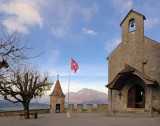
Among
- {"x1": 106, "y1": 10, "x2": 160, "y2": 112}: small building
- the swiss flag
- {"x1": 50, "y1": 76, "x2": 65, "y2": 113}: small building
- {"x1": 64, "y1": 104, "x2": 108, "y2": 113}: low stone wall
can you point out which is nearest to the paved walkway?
{"x1": 106, "y1": 10, "x2": 160, "y2": 112}: small building

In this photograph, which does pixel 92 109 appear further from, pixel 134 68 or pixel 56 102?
pixel 134 68

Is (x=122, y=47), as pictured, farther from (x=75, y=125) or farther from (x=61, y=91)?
(x=61, y=91)

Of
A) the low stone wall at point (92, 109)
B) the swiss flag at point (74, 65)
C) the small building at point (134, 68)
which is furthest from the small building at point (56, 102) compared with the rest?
the small building at point (134, 68)

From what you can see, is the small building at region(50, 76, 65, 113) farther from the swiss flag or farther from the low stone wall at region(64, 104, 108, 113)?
the swiss flag

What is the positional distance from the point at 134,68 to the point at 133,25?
6.39 m

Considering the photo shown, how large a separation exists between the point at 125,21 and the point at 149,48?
5.15 metres

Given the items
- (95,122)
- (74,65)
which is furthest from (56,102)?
(95,122)

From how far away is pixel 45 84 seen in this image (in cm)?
1962

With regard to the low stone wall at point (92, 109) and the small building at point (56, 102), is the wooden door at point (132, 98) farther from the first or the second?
the small building at point (56, 102)

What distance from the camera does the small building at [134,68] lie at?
1936cm

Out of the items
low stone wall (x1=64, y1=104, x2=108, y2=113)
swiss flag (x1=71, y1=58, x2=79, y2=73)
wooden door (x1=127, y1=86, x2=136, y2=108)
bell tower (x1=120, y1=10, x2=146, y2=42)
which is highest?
bell tower (x1=120, y1=10, x2=146, y2=42)

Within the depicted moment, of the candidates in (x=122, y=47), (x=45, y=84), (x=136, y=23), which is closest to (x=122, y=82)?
(x=122, y=47)

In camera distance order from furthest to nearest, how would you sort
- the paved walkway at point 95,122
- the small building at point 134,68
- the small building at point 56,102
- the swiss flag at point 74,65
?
the small building at point 56,102
the swiss flag at point 74,65
the small building at point 134,68
the paved walkway at point 95,122

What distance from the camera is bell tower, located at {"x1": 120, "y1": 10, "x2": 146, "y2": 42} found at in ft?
70.5
